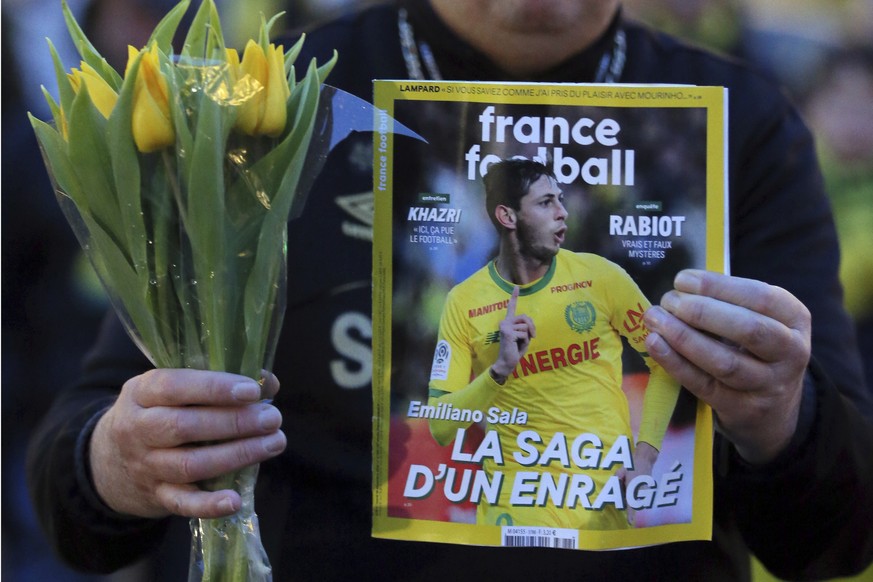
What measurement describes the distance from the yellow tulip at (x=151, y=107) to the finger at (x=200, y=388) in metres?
0.19

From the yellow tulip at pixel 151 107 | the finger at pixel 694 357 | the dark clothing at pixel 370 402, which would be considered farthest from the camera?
the dark clothing at pixel 370 402

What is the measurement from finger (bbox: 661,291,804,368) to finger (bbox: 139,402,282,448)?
375 mm

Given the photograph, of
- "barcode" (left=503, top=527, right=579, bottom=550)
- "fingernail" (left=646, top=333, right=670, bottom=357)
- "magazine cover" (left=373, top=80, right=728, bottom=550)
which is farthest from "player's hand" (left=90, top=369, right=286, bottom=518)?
"fingernail" (left=646, top=333, right=670, bottom=357)

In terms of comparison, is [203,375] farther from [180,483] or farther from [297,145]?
[297,145]

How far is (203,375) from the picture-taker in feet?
2.41

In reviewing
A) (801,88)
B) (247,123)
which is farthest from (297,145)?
(801,88)

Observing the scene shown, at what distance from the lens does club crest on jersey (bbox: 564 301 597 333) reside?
2.65 feet

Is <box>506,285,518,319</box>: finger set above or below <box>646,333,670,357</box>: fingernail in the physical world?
above

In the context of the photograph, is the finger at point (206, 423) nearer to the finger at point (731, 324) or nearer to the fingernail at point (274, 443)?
the fingernail at point (274, 443)

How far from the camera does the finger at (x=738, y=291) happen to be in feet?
2.66

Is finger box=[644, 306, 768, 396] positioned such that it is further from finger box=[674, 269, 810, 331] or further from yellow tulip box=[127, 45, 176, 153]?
yellow tulip box=[127, 45, 176, 153]

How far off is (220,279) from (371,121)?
208 mm

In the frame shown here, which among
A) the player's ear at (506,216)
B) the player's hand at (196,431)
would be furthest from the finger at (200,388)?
the player's ear at (506,216)

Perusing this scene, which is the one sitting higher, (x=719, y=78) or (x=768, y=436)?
(x=719, y=78)
